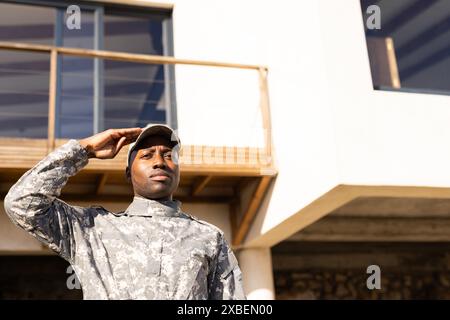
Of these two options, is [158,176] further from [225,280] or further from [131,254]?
[225,280]

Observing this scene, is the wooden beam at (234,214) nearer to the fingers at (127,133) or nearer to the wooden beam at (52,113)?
the wooden beam at (52,113)

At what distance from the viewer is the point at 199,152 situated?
5.52m

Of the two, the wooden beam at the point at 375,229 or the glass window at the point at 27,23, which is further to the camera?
the glass window at the point at 27,23

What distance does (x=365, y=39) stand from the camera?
5.03 metres

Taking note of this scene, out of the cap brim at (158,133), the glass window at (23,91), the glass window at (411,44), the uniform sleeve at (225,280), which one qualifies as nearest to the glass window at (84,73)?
the glass window at (23,91)

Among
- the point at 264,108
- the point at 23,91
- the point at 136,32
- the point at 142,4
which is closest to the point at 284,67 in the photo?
the point at 264,108

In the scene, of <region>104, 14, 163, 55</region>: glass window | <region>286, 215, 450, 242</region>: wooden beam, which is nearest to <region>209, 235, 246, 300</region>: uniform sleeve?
<region>286, 215, 450, 242</region>: wooden beam

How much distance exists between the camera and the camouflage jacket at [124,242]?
1983mm

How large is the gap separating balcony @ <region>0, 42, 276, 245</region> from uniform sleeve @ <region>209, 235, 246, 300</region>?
3.25m

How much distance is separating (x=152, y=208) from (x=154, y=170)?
0.14 meters

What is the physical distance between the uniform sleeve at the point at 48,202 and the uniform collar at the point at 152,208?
22 cm

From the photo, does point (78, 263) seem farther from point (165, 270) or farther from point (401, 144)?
point (401, 144)

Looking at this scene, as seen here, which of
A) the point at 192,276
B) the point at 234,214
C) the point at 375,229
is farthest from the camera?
the point at 375,229

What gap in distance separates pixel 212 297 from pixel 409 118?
130 inches
